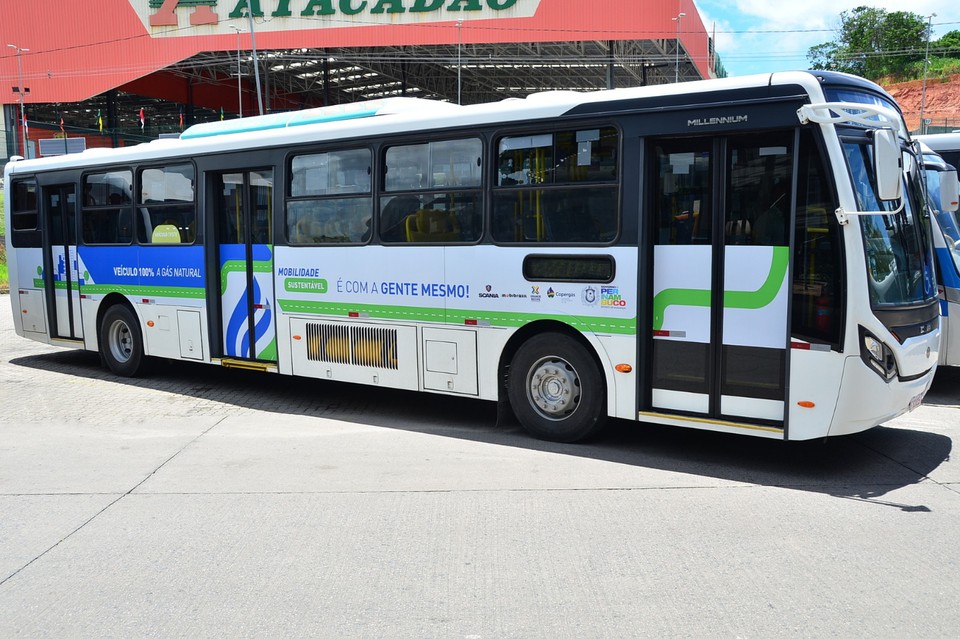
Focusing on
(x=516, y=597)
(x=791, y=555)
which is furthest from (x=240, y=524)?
(x=791, y=555)

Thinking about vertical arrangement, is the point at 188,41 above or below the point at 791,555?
above

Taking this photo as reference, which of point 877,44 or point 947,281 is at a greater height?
point 877,44

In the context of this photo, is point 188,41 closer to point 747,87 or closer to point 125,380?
point 125,380

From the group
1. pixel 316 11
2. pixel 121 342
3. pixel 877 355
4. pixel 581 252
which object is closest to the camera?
pixel 877 355

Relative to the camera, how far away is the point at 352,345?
9062 millimetres

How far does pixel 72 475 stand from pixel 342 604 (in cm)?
374

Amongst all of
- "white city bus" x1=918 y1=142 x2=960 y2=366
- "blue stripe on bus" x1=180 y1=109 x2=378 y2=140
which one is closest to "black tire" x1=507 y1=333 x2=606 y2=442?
"blue stripe on bus" x1=180 y1=109 x2=378 y2=140

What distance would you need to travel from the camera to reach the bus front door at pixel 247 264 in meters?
9.78

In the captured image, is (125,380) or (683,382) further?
(125,380)

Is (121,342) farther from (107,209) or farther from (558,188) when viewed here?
(558,188)

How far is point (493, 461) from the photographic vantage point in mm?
7223

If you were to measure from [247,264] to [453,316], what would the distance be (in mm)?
3103

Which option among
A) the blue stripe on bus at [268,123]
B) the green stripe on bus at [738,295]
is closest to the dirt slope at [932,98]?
the blue stripe on bus at [268,123]

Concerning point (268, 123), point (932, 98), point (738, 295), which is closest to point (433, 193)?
point (268, 123)
